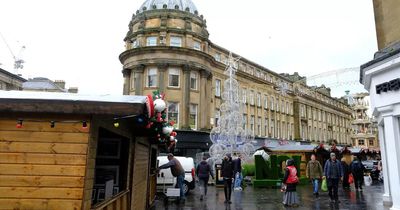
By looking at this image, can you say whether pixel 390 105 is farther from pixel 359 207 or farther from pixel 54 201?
pixel 54 201

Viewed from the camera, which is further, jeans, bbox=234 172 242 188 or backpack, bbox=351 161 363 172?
backpack, bbox=351 161 363 172

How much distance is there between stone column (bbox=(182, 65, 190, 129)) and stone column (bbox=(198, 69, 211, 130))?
1.77m

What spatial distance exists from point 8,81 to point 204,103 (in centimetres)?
2727

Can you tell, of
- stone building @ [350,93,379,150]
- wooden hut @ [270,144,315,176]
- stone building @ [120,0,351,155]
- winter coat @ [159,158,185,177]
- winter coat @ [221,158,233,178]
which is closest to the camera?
winter coat @ [159,158,185,177]

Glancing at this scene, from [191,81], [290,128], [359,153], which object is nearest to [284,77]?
[290,128]

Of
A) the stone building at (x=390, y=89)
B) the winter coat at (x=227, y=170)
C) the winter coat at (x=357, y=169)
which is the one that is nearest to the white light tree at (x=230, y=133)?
the winter coat at (x=357, y=169)

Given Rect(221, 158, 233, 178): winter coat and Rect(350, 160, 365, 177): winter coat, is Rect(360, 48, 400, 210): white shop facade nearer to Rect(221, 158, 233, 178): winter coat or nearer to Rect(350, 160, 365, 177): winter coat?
Rect(221, 158, 233, 178): winter coat

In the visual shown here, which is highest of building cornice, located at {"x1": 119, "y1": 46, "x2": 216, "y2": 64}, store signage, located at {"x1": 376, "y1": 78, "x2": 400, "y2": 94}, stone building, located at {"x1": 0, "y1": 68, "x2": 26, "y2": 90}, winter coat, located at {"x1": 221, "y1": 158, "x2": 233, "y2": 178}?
building cornice, located at {"x1": 119, "y1": 46, "x2": 216, "y2": 64}

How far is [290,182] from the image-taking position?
39.4ft

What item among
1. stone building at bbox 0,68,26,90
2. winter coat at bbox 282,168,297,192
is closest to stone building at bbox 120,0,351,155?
stone building at bbox 0,68,26,90

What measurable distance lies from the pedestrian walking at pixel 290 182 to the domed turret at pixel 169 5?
26722mm

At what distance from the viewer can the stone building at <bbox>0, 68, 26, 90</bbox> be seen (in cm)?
4202

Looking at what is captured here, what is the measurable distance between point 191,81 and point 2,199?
29.8 m

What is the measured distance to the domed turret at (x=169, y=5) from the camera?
115 feet
